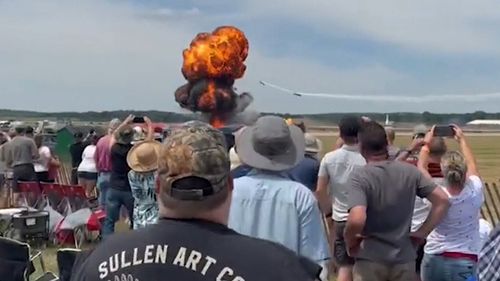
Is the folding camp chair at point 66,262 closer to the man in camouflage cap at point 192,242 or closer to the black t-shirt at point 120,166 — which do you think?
the man in camouflage cap at point 192,242

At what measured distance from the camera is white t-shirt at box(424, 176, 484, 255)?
6102 mm

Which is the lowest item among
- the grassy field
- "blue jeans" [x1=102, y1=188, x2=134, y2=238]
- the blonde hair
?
the grassy field

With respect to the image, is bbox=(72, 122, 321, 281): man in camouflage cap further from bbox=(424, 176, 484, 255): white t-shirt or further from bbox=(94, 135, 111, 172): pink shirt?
bbox=(94, 135, 111, 172): pink shirt

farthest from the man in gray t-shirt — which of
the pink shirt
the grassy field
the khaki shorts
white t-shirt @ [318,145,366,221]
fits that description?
the pink shirt

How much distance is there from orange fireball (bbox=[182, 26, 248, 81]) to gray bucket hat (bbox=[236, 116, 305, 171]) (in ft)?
14.2

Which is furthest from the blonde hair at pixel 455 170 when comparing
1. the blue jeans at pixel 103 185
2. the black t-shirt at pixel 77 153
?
the black t-shirt at pixel 77 153

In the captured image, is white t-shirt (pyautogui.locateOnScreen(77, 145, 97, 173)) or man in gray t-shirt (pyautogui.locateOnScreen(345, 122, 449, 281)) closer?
man in gray t-shirt (pyautogui.locateOnScreen(345, 122, 449, 281))

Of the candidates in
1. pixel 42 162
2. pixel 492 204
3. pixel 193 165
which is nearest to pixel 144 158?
pixel 492 204

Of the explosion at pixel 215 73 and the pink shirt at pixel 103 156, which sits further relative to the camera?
the pink shirt at pixel 103 156

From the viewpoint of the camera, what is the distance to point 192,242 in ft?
7.80

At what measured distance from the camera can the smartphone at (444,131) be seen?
6412mm

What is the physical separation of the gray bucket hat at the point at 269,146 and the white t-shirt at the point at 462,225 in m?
1.86

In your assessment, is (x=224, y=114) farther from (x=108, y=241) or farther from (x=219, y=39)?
(x=108, y=241)

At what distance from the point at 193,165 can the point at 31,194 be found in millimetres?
10782
